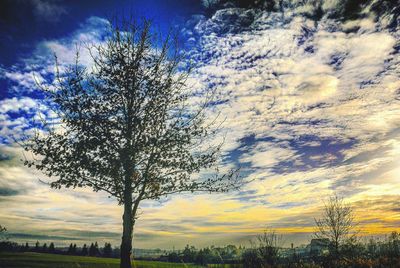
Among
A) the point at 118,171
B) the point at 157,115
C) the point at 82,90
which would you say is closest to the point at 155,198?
the point at 118,171

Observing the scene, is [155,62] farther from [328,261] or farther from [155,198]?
[328,261]

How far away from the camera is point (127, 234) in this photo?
1509 cm

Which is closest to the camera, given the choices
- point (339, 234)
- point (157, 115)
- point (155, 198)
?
point (157, 115)

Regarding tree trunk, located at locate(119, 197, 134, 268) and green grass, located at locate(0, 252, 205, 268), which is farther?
green grass, located at locate(0, 252, 205, 268)

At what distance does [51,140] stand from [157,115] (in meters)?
5.23

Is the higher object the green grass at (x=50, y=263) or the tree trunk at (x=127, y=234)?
the tree trunk at (x=127, y=234)

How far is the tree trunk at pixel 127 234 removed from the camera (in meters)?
14.6

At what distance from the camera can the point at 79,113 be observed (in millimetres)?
15156

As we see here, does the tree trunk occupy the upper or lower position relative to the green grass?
upper

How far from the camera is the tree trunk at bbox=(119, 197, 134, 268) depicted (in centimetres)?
1457

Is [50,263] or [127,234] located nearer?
[127,234]

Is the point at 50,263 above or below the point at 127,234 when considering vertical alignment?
below

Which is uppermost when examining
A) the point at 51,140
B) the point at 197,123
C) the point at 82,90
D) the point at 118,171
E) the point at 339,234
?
the point at 82,90

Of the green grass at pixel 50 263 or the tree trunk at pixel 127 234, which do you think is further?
the green grass at pixel 50 263
